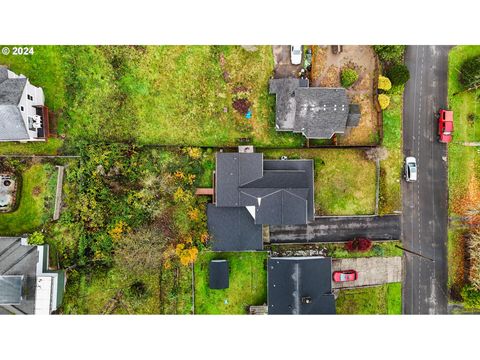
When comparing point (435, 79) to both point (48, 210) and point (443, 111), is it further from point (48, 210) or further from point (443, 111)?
point (48, 210)

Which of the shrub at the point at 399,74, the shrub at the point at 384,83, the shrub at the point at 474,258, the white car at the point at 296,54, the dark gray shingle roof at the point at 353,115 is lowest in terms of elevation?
the shrub at the point at 474,258

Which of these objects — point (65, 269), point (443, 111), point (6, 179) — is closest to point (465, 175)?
point (443, 111)

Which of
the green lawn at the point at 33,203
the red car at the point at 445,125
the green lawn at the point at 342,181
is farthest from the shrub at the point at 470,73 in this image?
the green lawn at the point at 33,203

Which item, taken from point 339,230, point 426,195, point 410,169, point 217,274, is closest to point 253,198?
point 217,274

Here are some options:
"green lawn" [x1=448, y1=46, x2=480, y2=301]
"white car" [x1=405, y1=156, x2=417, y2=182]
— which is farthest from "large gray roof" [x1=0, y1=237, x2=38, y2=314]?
"green lawn" [x1=448, y1=46, x2=480, y2=301]

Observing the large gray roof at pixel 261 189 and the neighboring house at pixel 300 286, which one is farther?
the neighboring house at pixel 300 286

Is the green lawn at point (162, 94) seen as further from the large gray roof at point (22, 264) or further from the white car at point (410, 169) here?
the white car at point (410, 169)

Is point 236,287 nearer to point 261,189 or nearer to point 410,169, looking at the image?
point 261,189

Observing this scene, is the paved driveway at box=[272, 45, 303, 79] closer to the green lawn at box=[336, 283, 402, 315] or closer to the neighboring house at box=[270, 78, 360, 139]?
the neighboring house at box=[270, 78, 360, 139]
